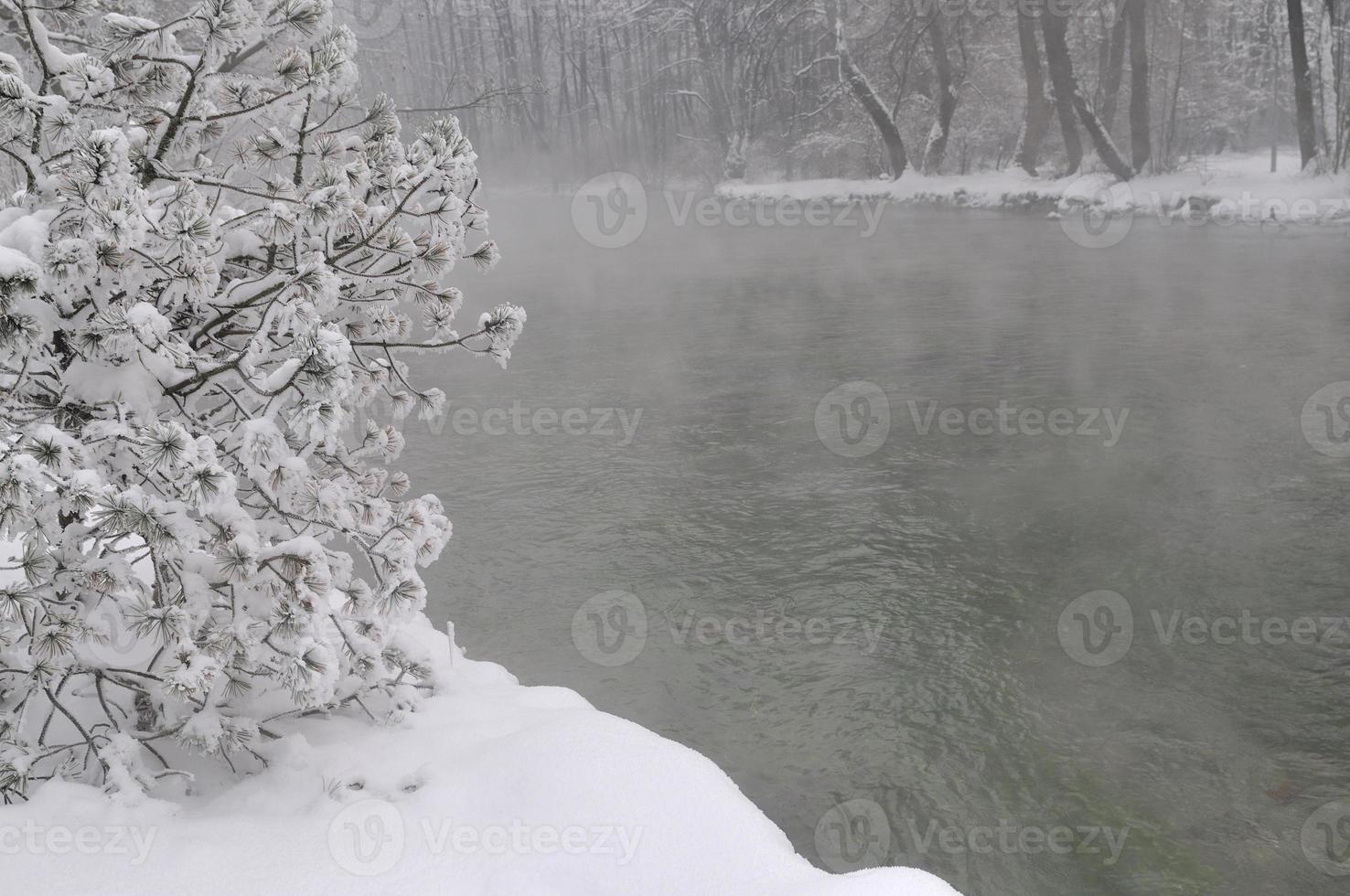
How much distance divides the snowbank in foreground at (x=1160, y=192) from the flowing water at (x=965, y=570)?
8531 millimetres

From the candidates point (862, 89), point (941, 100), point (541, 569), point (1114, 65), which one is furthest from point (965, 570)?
point (941, 100)

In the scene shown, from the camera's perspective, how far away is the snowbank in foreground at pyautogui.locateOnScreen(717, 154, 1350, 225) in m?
22.2

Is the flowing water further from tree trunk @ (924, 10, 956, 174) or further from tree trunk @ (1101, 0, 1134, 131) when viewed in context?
tree trunk @ (924, 10, 956, 174)

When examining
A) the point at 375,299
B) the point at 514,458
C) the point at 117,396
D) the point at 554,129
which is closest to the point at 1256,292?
the point at 514,458

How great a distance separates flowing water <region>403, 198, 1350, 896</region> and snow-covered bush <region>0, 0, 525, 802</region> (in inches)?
88.5

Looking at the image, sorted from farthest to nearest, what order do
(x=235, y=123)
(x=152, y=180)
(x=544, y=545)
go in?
(x=544, y=545) → (x=235, y=123) → (x=152, y=180)

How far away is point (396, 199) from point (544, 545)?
428cm

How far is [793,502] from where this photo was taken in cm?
837

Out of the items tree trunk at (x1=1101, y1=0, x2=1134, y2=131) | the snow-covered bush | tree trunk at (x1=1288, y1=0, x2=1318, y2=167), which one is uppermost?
tree trunk at (x1=1101, y1=0, x2=1134, y2=131)

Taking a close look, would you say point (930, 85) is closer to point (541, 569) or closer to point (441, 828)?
point (541, 569)

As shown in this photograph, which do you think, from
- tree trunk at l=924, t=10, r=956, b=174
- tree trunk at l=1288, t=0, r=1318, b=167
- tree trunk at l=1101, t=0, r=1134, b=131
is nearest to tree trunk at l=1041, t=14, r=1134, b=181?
tree trunk at l=1101, t=0, r=1134, b=131

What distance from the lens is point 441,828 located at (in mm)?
3383

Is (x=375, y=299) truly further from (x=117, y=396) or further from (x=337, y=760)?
(x=337, y=760)

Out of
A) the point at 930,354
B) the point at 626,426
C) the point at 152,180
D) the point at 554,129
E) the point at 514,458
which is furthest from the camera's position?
the point at 554,129
